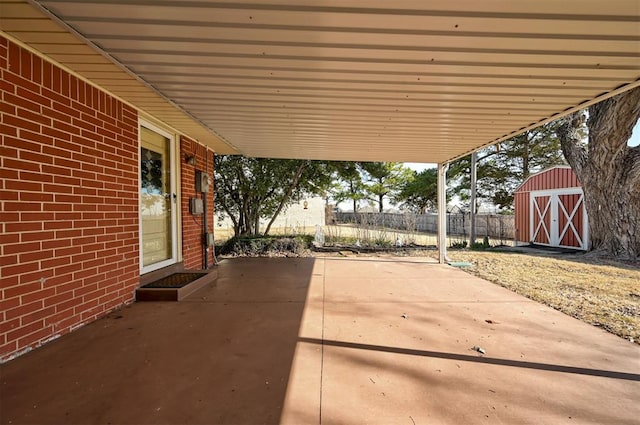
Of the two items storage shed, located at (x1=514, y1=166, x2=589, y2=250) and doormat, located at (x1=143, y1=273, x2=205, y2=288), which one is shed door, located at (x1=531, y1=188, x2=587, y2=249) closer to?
storage shed, located at (x1=514, y1=166, x2=589, y2=250)

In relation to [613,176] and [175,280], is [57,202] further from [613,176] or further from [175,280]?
[613,176]

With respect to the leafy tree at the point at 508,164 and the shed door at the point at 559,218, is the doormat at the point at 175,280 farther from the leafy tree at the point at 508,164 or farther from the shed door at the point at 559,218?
the leafy tree at the point at 508,164

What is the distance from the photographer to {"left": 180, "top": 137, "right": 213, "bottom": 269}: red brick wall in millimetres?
5184

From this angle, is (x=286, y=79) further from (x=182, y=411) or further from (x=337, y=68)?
(x=182, y=411)

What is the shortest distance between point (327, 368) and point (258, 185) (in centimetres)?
713

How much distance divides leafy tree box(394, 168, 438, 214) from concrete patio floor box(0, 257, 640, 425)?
18502 millimetres

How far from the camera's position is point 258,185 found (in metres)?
8.83

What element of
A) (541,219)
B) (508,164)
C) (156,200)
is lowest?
(541,219)

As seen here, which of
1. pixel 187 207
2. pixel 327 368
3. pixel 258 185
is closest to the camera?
pixel 327 368

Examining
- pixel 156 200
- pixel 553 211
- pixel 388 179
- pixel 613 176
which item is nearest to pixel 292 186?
pixel 156 200

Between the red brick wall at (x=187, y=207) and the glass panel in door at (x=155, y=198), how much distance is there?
0.29 metres

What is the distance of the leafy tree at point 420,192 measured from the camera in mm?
21328

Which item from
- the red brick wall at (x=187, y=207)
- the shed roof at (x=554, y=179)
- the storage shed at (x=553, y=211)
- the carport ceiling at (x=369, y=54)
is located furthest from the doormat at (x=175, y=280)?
the shed roof at (x=554, y=179)

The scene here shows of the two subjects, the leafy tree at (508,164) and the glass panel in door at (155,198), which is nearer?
the glass panel in door at (155,198)
